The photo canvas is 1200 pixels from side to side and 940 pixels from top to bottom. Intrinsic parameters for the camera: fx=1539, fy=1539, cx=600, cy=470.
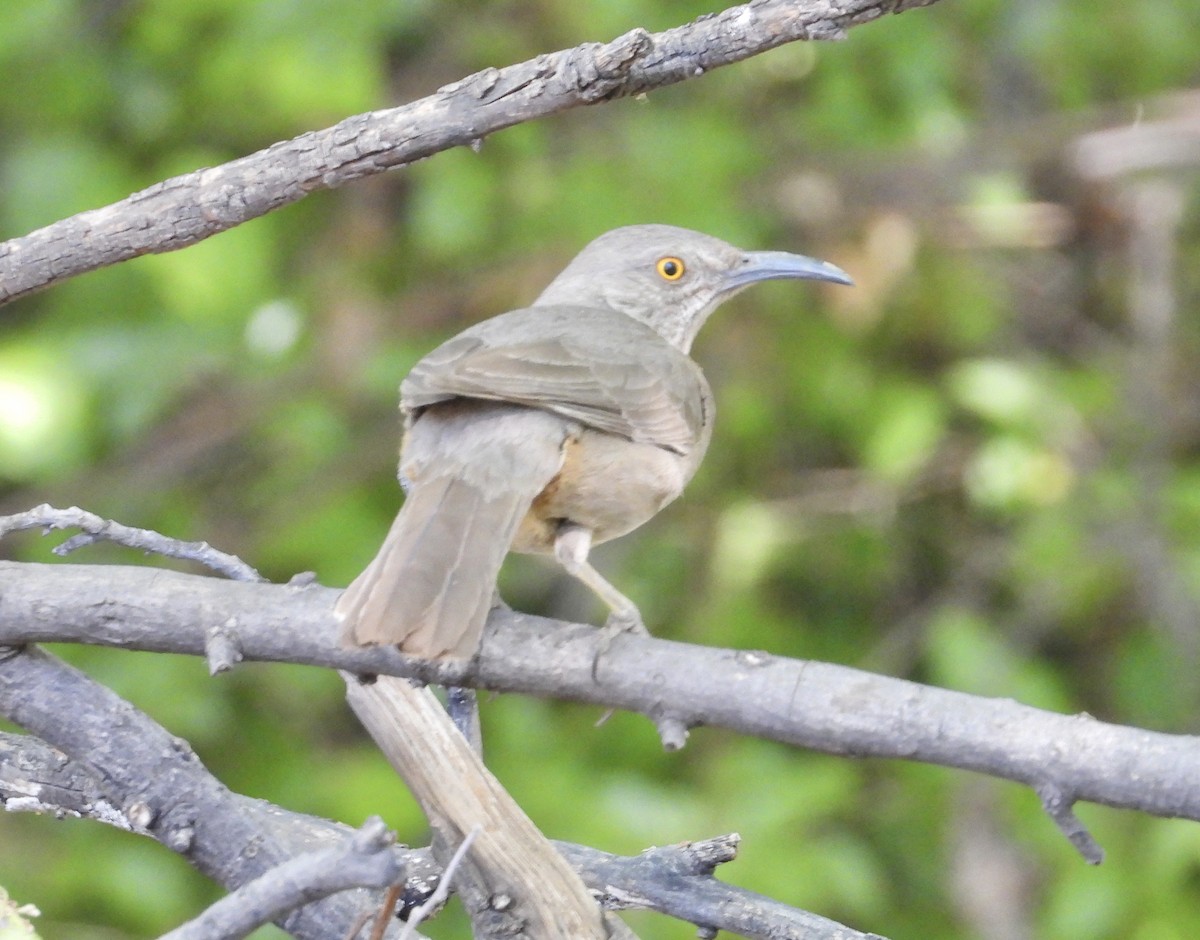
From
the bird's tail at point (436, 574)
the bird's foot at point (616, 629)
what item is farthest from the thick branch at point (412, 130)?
the bird's foot at point (616, 629)

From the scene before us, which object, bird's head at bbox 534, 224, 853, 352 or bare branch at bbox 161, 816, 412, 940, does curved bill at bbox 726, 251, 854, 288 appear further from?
bare branch at bbox 161, 816, 412, 940

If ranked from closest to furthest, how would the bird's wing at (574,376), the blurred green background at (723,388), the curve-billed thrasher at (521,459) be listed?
the curve-billed thrasher at (521,459)
the bird's wing at (574,376)
the blurred green background at (723,388)

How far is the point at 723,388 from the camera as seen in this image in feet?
20.1

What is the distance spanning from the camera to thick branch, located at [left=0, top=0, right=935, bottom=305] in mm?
2453

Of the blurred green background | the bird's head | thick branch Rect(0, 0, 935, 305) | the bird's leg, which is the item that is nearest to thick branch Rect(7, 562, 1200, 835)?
the bird's leg

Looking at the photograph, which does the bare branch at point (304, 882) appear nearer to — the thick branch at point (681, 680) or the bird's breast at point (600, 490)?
the thick branch at point (681, 680)

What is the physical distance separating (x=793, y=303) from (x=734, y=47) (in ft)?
12.6

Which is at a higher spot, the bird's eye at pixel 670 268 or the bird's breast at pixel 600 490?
the bird's eye at pixel 670 268

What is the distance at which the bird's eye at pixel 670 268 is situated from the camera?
4.66 meters

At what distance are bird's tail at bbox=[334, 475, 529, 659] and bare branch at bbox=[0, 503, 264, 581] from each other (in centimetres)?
29

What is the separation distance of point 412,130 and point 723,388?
11.9ft

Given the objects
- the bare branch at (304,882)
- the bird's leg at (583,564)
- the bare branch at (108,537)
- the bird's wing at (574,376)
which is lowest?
the bare branch at (304,882)

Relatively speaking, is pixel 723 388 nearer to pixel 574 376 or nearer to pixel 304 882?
pixel 574 376

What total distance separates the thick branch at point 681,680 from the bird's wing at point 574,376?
0.73 meters
